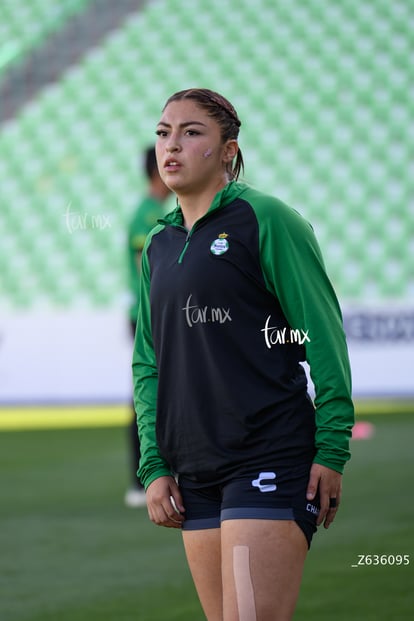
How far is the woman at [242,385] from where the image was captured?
2.22m

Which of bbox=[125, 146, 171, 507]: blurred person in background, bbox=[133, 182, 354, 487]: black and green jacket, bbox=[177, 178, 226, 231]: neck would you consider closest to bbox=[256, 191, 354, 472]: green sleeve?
bbox=[133, 182, 354, 487]: black and green jacket

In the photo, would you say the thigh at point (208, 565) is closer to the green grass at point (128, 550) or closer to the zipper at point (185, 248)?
the zipper at point (185, 248)

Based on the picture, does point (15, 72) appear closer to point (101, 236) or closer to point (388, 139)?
point (101, 236)

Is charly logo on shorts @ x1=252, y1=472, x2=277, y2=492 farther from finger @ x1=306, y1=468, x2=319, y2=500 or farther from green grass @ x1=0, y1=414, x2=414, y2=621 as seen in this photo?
green grass @ x1=0, y1=414, x2=414, y2=621

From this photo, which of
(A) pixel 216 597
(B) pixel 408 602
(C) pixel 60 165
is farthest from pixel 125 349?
(A) pixel 216 597

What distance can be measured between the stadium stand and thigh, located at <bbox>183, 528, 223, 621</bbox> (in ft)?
34.7

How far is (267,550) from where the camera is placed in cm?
220

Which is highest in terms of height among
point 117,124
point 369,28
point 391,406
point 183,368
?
point 369,28

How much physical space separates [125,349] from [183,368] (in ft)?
27.5

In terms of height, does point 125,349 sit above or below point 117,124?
below

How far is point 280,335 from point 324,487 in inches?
12.7

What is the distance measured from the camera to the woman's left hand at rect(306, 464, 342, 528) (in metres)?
2.24

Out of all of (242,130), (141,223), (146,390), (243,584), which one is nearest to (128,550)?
(141,223)

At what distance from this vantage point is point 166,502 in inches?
93.7
